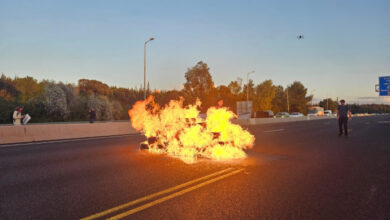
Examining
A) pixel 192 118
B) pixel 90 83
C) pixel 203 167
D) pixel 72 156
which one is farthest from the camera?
pixel 90 83

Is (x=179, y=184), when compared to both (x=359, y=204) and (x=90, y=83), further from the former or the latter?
(x=90, y=83)

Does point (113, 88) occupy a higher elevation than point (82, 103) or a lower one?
higher

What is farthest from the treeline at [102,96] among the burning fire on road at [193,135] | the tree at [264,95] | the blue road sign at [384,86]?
the burning fire on road at [193,135]

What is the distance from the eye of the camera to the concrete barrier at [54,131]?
1181 centimetres

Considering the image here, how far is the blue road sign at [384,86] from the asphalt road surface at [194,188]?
29.6 meters

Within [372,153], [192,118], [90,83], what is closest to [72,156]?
[192,118]

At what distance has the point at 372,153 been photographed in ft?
28.8

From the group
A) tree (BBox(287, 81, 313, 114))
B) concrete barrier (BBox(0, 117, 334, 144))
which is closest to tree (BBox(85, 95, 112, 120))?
concrete barrier (BBox(0, 117, 334, 144))

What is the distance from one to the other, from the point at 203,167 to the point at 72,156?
4457 mm

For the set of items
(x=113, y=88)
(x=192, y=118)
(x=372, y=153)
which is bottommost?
(x=372, y=153)

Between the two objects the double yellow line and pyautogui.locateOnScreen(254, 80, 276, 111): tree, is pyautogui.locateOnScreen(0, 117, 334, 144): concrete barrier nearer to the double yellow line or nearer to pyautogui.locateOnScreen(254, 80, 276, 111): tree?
the double yellow line

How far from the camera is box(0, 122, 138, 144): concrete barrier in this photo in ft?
38.8

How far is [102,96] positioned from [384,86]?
3936 centimetres

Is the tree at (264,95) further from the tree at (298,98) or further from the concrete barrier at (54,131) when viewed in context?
the concrete barrier at (54,131)
